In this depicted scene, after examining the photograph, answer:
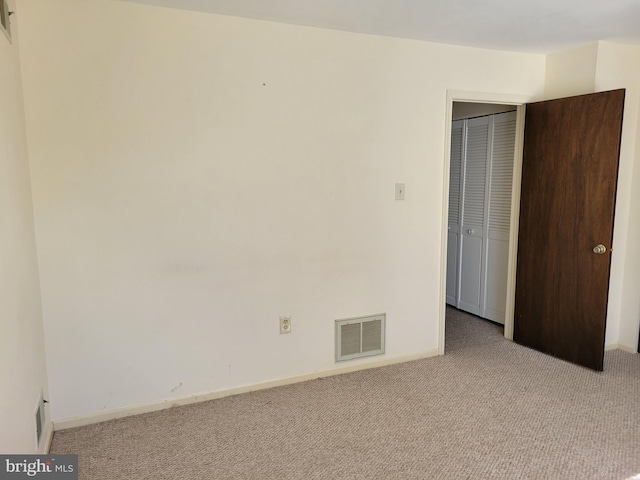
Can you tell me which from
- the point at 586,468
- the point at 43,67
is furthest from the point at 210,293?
the point at 586,468

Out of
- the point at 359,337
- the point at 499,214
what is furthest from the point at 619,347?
the point at 359,337

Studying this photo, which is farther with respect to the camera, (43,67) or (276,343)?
(276,343)

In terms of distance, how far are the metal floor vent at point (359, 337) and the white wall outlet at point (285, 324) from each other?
1.18 feet

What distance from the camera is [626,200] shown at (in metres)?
3.36

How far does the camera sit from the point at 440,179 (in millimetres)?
3219

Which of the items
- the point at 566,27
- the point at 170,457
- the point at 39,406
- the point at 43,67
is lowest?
the point at 170,457

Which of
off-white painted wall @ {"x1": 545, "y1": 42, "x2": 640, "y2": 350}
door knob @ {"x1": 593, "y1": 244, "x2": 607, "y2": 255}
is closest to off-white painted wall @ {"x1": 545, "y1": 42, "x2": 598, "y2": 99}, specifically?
off-white painted wall @ {"x1": 545, "y1": 42, "x2": 640, "y2": 350}

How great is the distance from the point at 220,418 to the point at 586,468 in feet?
6.18

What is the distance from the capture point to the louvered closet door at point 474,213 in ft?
13.3

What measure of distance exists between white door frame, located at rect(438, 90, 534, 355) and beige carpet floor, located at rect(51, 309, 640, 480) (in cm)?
62

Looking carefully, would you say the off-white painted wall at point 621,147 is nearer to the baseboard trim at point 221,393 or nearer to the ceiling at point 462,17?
the ceiling at point 462,17

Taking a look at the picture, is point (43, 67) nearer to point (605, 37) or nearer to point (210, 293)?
point (210, 293)

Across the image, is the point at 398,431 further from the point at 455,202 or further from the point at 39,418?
the point at 455,202

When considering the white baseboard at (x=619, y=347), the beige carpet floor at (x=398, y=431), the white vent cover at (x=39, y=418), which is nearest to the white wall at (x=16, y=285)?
the white vent cover at (x=39, y=418)
